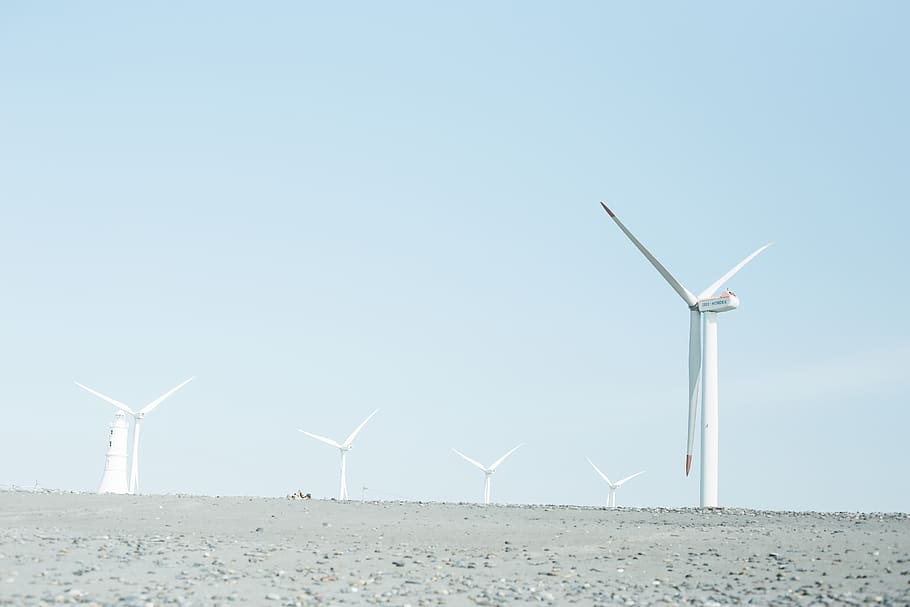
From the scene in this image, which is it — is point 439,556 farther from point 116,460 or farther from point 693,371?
point 116,460

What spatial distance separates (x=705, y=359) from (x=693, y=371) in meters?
1.99

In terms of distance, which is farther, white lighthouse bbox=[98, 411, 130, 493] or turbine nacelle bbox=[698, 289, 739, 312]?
white lighthouse bbox=[98, 411, 130, 493]

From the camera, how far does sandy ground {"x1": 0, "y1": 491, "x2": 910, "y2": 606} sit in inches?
623

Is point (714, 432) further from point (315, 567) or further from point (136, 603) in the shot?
point (136, 603)

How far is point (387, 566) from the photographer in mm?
18641

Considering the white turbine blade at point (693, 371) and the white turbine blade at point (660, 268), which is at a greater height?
the white turbine blade at point (660, 268)

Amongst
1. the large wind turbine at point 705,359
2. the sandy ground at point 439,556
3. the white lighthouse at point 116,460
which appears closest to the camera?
the sandy ground at point 439,556

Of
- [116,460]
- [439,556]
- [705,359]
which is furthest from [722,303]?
[116,460]

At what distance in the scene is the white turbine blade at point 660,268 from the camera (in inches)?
1644

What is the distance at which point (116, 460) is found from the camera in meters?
51.0

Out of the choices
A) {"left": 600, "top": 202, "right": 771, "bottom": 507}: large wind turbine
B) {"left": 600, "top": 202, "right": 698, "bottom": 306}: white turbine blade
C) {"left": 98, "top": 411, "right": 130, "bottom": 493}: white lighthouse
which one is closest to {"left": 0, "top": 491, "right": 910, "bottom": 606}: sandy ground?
{"left": 600, "top": 202, "right": 771, "bottom": 507}: large wind turbine

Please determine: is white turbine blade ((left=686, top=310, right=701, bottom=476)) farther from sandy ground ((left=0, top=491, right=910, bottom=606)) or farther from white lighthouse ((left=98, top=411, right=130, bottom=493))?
white lighthouse ((left=98, top=411, right=130, bottom=493))

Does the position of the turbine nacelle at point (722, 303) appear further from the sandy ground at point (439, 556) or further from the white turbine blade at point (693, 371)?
the sandy ground at point (439, 556)

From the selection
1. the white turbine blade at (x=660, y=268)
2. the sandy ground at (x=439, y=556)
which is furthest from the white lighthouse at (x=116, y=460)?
the white turbine blade at (x=660, y=268)
